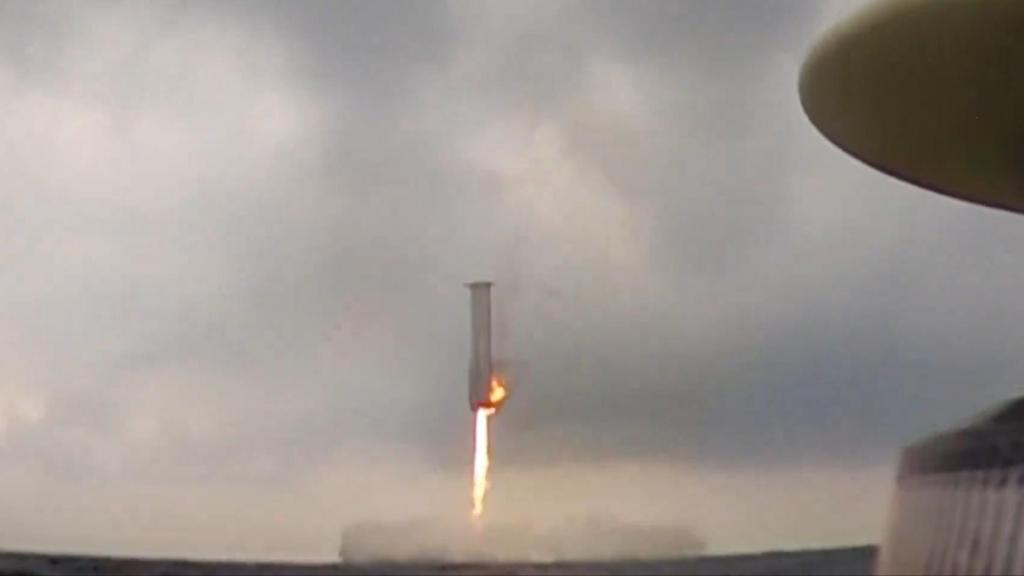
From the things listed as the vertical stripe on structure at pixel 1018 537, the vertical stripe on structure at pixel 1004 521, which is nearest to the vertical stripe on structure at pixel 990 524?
the vertical stripe on structure at pixel 1004 521

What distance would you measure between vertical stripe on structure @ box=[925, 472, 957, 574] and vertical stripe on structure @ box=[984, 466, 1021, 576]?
4.13 feet

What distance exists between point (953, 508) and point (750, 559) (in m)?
13.2

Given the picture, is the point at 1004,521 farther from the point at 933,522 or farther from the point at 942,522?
the point at 933,522

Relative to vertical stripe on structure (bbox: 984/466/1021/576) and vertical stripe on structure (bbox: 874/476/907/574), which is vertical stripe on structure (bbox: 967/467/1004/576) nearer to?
vertical stripe on structure (bbox: 984/466/1021/576)

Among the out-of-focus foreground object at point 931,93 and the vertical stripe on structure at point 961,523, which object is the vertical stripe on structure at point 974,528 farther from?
the out-of-focus foreground object at point 931,93

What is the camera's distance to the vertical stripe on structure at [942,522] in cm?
1407

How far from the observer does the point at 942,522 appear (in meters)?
14.4

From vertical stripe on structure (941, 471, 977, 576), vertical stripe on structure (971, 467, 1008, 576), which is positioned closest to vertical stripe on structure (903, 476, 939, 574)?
vertical stripe on structure (941, 471, 977, 576)

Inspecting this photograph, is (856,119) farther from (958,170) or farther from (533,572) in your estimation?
(533,572)

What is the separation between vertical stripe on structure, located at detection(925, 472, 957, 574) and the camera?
14.1 meters

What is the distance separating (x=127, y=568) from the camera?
2945cm

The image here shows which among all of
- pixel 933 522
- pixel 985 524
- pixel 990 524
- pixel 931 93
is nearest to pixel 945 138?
pixel 931 93

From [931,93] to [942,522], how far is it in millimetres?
Answer: 8758

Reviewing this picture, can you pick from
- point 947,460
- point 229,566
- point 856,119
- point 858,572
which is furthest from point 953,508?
point 229,566
